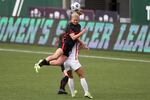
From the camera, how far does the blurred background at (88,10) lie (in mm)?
36656

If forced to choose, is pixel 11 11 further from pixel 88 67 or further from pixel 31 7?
pixel 88 67

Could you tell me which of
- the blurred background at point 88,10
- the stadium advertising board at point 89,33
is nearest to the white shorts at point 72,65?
the stadium advertising board at point 89,33

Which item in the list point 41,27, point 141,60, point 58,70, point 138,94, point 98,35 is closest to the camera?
point 138,94

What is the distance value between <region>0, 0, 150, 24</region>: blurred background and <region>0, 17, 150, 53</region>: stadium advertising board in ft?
7.29

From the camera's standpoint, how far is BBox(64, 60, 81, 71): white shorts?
1599 cm

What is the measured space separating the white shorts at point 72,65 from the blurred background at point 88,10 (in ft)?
63.9

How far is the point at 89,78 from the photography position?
2116 centimetres

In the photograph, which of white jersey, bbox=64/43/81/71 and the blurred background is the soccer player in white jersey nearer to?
white jersey, bbox=64/43/81/71

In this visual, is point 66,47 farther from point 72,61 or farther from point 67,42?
point 72,61

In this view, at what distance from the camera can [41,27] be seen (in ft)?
115

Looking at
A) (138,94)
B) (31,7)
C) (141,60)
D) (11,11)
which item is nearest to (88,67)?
(141,60)

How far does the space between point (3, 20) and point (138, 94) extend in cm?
2111

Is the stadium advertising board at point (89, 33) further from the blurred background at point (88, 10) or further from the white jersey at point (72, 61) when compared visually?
the white jersey at point (72, 61)

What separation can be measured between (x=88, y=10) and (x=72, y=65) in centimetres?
2233
